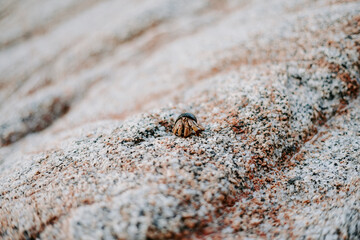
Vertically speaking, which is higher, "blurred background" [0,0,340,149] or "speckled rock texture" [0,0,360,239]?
"blurred background" [0,0,340,149]

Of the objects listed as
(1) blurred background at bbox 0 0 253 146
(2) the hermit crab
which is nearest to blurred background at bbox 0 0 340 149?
(1) blurred background at bbox 0 0 253 146

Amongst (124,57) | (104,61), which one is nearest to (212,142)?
(124,57)

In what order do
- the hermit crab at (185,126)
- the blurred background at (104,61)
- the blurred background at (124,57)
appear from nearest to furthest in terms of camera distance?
1. the hermit crab at (185,126)
2. the blurred background at (124,57)
3. the blurred background at (104,61)

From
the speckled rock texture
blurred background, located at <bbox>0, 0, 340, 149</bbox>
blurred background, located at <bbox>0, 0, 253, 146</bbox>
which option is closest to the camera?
the speckled rock texture

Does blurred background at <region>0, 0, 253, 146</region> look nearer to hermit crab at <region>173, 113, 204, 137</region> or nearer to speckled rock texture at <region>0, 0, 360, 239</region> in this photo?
speckled rock texture at <region>0, 0, 360, 239</region>

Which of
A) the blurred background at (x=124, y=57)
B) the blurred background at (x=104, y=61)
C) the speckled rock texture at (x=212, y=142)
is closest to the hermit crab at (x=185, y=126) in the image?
the speckled rock texture at (x=212, y=142)

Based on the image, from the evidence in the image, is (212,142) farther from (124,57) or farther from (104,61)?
(104,61)

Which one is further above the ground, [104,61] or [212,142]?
[104,61]

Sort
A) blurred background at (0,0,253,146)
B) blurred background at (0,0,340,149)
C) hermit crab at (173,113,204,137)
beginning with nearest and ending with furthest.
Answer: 1. hermit crab at (173,113,204,137)
2. blurred background at (0,0,340,149)
3. blurred background at (0,0,253,146)

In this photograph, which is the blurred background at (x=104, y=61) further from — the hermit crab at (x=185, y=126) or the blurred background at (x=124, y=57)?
the hermit crab at (x=185, y=126)

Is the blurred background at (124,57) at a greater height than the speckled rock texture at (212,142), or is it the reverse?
the blurred background at (124,57)
